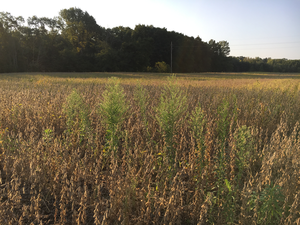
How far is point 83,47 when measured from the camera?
46.5 metres

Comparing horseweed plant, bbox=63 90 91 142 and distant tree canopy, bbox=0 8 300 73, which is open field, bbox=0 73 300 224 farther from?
distant tree canopy, bbox=0 8 300 73

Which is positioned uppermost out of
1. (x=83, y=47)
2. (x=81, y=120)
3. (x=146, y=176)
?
(x=83, y=47)

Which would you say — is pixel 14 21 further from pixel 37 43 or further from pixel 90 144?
pixel 90 144

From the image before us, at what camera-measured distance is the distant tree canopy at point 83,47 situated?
1588 inches

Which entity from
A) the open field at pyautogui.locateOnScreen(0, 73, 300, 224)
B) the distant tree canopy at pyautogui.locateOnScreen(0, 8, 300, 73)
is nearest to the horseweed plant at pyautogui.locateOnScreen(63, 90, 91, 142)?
the open field at pyautogui.locateOnScreen(0, 73, 300, 224)

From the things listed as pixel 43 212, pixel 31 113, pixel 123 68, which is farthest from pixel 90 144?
pixel 123 68

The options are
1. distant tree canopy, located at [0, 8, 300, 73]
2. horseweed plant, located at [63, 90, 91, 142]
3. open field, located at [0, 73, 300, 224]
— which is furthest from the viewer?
distant tree canopy, located at [0, 8, 300, 73]

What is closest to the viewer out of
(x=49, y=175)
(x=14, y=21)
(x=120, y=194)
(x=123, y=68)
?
(x=120, y=194)

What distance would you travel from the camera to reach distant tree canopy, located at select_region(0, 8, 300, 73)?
40.3 m

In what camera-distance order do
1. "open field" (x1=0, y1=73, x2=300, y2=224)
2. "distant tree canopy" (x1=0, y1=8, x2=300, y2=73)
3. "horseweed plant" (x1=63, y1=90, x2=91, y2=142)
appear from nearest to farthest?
"open field" (x1=0, y1=73, x2=300, y2=224) < "horseweed plant" (x1=63, y1=90, x2=91, y2=142) < "distant tree canopy" (x1=0, y1=8, x2=300, y2=73)

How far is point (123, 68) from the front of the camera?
151 feet

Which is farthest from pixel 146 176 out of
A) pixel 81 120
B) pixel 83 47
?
pixel 83 47

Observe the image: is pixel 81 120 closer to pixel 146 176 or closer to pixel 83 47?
pixel 146 176

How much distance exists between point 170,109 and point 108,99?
1.02 meters
